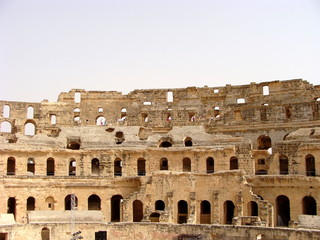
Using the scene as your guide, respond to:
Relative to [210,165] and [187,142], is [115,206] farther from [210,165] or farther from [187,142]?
[210,165]

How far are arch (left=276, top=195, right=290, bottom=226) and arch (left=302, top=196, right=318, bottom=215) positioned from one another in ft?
5.93

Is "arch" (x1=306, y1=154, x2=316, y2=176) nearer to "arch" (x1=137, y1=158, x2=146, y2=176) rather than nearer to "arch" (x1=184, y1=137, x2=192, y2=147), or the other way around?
"arch" (x1=184, y1=137, x2=192, y2=147)

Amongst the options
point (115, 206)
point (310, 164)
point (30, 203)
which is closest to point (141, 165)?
point (115, 206)

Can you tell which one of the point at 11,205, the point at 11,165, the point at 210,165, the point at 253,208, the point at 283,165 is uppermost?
the point at 11,165

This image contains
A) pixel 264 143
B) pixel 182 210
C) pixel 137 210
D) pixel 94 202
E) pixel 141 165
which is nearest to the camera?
pixel 182 210

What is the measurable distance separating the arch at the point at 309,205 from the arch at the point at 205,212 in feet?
A: 25.2

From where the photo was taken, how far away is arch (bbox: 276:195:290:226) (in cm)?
3516

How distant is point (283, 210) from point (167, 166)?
1091 centimetres

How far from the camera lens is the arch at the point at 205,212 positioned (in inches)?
1409

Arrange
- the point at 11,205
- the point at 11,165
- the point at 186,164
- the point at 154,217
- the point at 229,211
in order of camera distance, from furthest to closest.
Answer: the point at 11,165, the point at 186,164, the point at 11,205, the point at 229,211, the point at 154,217

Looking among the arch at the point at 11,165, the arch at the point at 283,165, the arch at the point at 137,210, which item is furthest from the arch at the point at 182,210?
the arch at the point at 11,165

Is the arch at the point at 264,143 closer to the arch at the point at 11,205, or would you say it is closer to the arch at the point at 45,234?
the arch at the point at 45,234

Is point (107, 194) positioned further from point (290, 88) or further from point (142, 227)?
point (290, 88)

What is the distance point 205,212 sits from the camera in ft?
122
